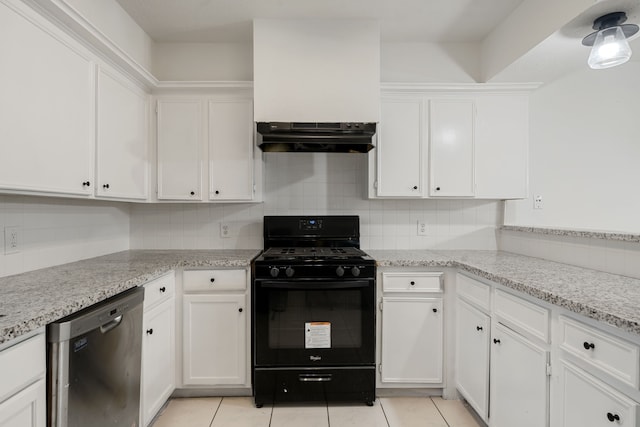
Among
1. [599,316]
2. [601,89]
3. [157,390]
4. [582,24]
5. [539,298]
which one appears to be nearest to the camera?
[599,316]

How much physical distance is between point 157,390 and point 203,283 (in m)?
0.65

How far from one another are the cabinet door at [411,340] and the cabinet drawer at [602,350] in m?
0.95

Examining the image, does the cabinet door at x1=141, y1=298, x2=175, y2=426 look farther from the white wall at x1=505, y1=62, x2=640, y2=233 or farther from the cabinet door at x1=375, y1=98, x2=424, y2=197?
the white wall at x1=505, y1=62, x2=640, y2=233

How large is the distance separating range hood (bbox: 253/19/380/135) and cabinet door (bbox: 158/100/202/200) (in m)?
0.54

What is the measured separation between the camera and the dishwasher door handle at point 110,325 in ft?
4.33

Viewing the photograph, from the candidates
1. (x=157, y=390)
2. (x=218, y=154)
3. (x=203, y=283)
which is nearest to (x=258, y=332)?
(x=203, y=283)

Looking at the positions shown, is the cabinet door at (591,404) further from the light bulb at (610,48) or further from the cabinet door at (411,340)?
the light bulb at (610,48)

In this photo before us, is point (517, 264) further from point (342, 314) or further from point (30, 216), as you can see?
point (30, 216)

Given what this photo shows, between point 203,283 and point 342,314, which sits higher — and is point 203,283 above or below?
above

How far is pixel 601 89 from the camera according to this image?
8.61 ft

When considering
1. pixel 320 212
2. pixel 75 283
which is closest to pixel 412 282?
pixel 320 212

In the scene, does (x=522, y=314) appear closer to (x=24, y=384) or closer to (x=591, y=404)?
(x=591, y=404)

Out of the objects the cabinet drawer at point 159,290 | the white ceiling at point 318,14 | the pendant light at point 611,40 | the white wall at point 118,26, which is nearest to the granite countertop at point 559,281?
the pendant light at point 611,40

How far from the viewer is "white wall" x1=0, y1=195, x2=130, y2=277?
5.43ft
